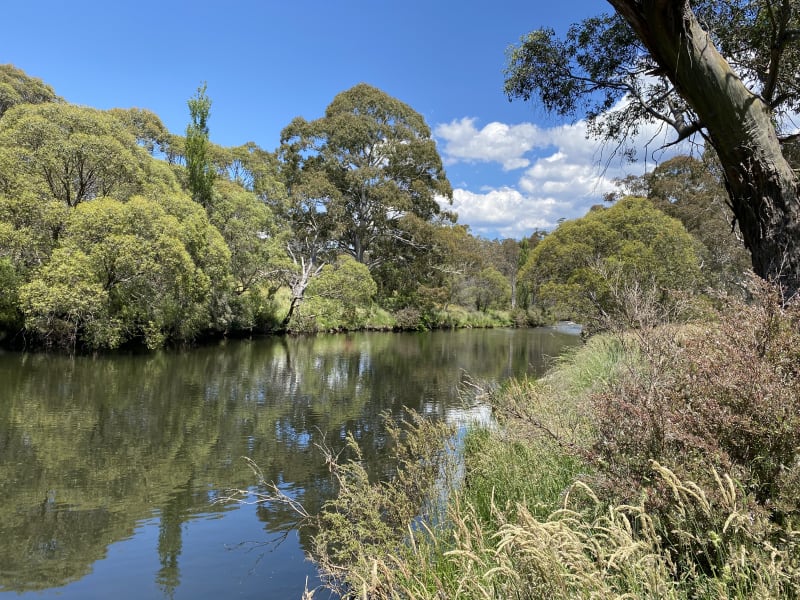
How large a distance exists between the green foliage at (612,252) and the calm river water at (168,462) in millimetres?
7602

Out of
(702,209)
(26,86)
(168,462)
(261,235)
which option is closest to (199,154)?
(261,235)

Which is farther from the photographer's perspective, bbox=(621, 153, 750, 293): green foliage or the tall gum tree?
the tall gum tree

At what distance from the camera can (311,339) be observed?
27.6 m

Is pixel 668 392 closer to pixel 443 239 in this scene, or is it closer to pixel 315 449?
pixel 315 449

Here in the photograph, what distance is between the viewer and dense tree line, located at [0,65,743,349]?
682 inches

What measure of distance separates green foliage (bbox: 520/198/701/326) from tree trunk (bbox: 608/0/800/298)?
15003 mm

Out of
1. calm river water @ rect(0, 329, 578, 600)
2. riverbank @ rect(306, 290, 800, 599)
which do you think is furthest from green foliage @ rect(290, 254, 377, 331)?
riverbank @ rect(306, 290, 800, 599)

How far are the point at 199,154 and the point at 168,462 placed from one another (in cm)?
2079

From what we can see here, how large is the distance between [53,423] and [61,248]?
9944 millimetres

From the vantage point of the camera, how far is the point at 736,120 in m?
4.71

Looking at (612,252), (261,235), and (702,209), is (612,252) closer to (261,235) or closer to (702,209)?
(702,209)

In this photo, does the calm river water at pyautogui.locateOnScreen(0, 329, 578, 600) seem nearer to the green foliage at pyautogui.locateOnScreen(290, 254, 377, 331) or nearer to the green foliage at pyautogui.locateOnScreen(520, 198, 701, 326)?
the green foliage at pyautogui.locateOnScreen(520, 198, 701, 326)

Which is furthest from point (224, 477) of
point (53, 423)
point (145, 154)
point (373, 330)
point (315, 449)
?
point (373, 330)

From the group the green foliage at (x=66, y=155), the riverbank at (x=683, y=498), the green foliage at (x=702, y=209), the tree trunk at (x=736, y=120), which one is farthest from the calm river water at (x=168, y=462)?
the green foliage at (x=702, y=209)
